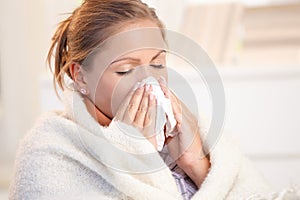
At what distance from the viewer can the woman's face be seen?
703 millimetres

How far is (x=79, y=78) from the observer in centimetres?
74

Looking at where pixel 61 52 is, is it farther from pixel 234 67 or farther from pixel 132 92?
pixel 234 67

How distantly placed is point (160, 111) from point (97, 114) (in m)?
0.08

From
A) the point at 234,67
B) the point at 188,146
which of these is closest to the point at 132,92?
the point at 188,146

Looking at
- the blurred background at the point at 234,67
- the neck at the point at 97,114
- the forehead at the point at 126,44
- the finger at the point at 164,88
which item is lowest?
the blurred background at the point at 234,67

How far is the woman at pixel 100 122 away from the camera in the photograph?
70 centimetres

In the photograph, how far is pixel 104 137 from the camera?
2.30 ft

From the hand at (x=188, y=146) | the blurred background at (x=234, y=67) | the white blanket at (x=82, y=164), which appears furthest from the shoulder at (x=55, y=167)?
the blurred background at (x=234, y=67)

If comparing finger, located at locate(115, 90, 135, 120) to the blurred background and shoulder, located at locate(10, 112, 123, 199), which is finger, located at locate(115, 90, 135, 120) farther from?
the blurred background

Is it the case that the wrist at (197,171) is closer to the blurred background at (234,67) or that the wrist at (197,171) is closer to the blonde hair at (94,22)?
the blonde hair at (94,22)

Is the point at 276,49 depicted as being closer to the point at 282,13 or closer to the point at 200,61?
the point at 282,13

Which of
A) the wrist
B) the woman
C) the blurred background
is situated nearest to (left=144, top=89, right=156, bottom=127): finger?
the woman

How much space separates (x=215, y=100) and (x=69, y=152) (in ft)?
0.83

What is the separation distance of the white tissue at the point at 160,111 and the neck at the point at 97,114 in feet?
0.21
